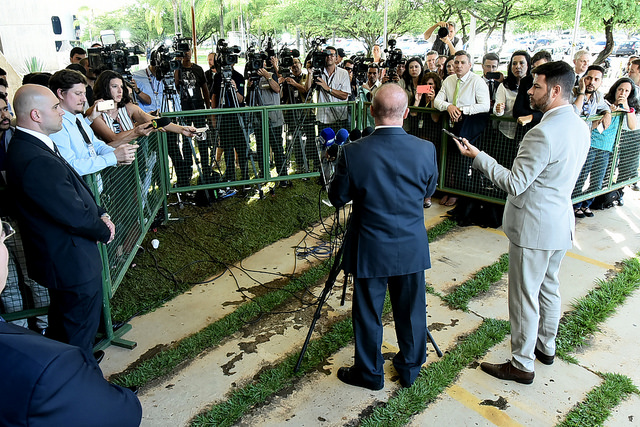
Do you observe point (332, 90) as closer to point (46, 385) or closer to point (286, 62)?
point (286, 62)

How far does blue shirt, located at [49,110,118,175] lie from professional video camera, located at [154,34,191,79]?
2738 millimetres

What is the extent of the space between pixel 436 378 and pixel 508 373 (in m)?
0.49

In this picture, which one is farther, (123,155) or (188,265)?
(188,265)

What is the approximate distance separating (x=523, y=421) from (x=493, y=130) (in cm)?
381

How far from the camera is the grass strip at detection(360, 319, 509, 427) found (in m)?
3.04

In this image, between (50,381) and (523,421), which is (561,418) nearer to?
(523,421)

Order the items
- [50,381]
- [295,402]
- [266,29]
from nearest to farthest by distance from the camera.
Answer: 1. [50,381]
2. [295,402]
3. [266,29]

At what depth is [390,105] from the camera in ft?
9.18

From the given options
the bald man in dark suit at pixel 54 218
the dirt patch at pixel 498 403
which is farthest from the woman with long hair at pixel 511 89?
the bald man in dark suit at pixel 54 218

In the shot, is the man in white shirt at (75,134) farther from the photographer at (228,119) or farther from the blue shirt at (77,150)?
the photographer at (228,119)

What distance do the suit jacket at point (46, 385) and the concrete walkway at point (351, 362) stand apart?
203 centimetres

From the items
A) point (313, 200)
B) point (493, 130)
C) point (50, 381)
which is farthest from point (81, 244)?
point (493, 130)

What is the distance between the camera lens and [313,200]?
22.8ft

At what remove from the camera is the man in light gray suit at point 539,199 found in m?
2.95
